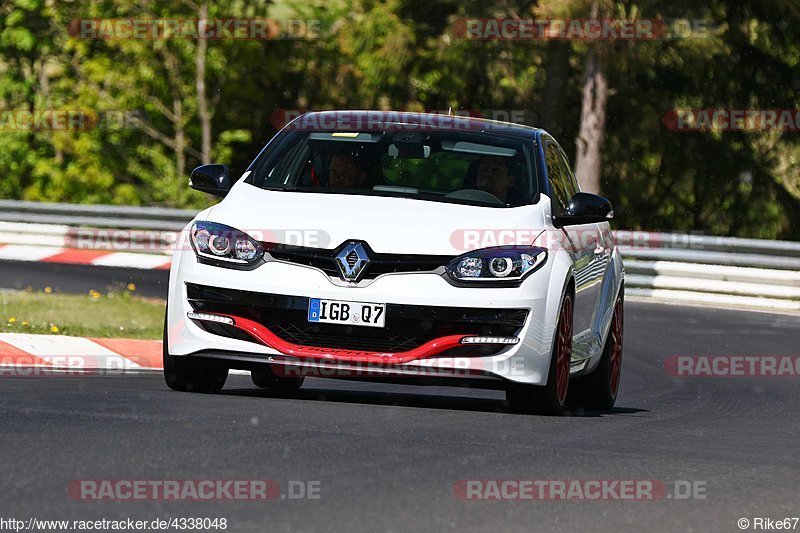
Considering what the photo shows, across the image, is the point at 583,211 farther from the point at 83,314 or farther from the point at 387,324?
the point at 83,314

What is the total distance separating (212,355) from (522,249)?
1.72 m

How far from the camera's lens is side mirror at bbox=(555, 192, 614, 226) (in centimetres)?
962

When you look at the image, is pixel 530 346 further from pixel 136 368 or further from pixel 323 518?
pixel 136 368

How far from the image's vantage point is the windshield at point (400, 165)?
32.1 ft

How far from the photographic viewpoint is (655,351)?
15805 mm

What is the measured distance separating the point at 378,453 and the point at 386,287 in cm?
160

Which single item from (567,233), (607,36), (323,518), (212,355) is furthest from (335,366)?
(607,36)
